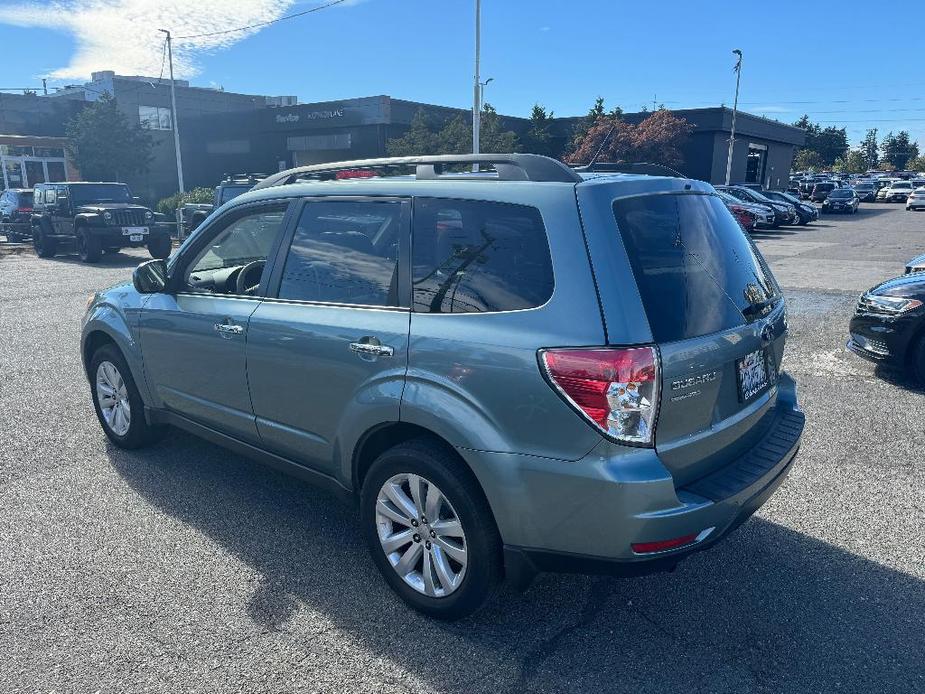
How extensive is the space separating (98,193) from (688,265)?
19613mm

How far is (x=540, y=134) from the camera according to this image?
4262cm

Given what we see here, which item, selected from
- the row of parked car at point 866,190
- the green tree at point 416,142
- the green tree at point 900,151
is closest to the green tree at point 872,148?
the green tree at point 900,151

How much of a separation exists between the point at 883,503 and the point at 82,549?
4465 millimetres

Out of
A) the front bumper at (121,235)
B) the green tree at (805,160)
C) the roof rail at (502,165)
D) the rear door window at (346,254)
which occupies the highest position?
the green tree at (805,160)

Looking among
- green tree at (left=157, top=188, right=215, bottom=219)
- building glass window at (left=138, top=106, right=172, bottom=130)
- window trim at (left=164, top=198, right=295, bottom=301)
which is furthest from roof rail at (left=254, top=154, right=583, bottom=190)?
building glass window at (left=138, top=106, right=172, bottom=130)

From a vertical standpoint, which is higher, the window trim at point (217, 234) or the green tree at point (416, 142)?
the green tree at point (416, 142)

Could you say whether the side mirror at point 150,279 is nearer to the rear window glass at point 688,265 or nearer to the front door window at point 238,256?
the front door window at point 238,256

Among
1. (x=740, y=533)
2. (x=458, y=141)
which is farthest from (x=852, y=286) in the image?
(x=458, y=141)

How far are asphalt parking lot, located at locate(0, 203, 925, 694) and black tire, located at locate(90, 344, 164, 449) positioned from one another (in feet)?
0.43

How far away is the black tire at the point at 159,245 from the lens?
59.1 ft

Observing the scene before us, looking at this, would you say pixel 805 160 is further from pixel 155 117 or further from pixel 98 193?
pixel 98 193

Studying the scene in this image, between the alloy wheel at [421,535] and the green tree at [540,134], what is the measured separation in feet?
136

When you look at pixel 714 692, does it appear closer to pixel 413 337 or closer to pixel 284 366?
pixel 413 337

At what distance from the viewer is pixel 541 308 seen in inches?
102
